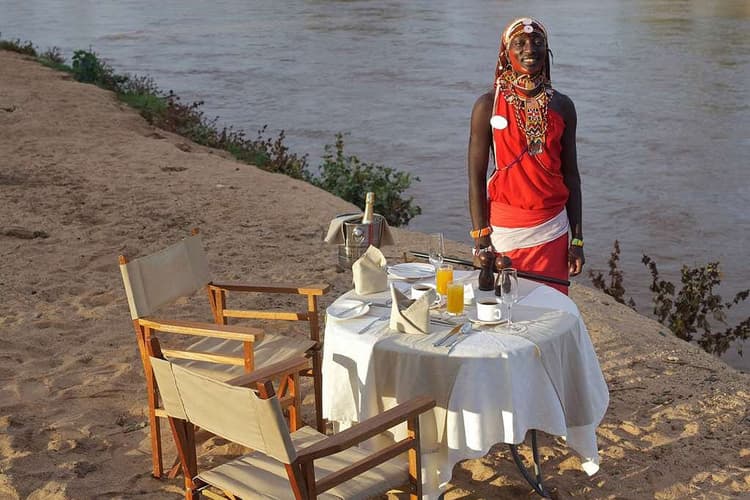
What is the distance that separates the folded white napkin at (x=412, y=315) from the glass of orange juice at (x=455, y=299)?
156mm

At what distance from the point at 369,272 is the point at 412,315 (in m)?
0.51

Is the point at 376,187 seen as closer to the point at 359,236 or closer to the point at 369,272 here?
the point at 359,236

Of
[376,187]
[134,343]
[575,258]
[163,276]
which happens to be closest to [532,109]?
[575,258]

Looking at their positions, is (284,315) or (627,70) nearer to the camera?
(284,315)

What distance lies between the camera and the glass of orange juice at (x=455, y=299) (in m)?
4.03

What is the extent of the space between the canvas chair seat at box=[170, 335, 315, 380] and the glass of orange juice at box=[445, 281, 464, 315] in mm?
856

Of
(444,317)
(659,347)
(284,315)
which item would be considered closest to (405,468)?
(444,317)

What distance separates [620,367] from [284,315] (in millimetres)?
2199

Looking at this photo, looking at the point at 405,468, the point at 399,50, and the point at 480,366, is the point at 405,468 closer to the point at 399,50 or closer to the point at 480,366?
the point at 480,366

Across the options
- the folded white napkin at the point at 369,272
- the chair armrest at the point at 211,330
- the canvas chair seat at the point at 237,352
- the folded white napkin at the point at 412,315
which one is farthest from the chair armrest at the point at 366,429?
the canvas chair seat at the point at 237,352

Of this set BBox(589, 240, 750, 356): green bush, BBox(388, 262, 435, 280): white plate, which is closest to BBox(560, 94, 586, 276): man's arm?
BBox(388, 262, 435, 280): white plate

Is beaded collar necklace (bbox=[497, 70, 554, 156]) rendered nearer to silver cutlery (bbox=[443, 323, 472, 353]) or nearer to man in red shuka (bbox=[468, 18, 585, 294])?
man in red shuka (bbox=[468, 18, 585, 294])

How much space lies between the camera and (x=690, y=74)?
23031mm

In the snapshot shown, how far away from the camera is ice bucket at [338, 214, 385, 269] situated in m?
4.75
